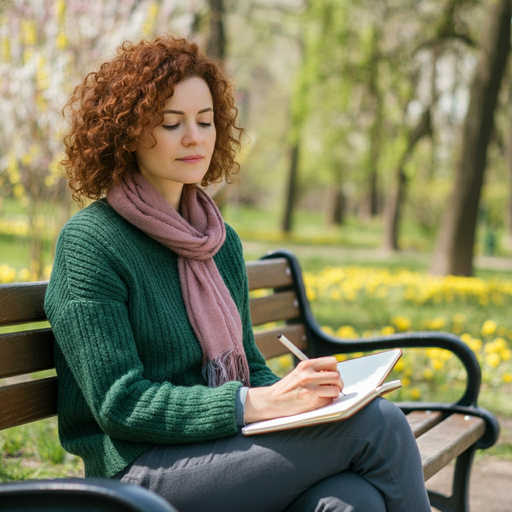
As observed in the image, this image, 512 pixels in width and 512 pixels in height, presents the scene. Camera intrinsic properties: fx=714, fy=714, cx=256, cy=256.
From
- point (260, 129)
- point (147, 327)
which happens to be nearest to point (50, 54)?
point (147, 327)

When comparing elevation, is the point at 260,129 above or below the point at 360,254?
above

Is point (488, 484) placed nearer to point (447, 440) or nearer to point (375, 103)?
point (447, 440)

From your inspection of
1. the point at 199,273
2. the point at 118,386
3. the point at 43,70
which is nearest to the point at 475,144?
the point at 43,70

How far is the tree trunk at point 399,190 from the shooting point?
11054mm

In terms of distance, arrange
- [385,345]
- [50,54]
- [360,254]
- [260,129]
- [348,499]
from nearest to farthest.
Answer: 1. [348,499]
2. [385,345]
3. [50,54]
4. [360,254]
5. [260,129]

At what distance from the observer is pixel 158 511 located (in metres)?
1.06

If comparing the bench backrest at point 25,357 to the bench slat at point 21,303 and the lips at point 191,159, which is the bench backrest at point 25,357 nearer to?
the bench slat at point 21,303

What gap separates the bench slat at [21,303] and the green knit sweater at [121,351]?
5.4 inches

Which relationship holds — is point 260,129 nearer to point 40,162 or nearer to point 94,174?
point 40,162

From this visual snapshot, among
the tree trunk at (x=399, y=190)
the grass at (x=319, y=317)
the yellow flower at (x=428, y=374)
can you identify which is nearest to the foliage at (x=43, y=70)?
the grass at (x=319, y=317)

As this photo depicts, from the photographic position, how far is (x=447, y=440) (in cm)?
236

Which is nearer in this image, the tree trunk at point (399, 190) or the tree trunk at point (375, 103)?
the tree trunk at point (375, 103)

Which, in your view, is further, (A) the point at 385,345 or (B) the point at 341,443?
(A) the point at 385,345

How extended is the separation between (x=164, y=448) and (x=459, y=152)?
24.2 feet
